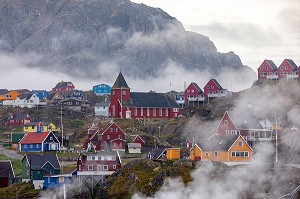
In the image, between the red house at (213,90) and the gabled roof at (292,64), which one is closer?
the gabled roof at (292,64)

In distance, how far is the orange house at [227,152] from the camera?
5803cm

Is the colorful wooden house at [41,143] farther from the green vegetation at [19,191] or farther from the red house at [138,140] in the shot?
the green vegetation at [19,191]

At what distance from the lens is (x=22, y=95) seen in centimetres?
11844

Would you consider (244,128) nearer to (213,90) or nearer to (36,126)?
(213,90)

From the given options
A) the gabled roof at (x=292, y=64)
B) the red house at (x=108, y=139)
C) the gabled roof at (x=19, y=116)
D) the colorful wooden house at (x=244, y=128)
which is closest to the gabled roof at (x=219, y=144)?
the colorful wooden house at (x=244, y=128)

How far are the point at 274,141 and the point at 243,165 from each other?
1146cm

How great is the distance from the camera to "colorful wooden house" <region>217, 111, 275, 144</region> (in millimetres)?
70062

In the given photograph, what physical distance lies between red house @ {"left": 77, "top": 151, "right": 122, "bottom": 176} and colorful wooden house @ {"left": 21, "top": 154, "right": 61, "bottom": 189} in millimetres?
3171

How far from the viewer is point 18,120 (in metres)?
103

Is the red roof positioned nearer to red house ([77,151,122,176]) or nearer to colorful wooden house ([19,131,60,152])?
colorful wooden house ([19,131,60,152])

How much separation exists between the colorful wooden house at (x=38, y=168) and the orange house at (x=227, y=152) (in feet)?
47.0

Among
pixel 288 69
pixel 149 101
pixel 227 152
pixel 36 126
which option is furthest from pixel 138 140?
pixel 288 69

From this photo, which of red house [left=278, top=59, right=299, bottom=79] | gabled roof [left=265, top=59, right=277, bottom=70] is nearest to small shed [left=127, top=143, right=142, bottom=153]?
red house [left=278, top=59, right=299, bottom=79]

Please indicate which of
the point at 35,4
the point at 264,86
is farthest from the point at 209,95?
the point at 35,4
